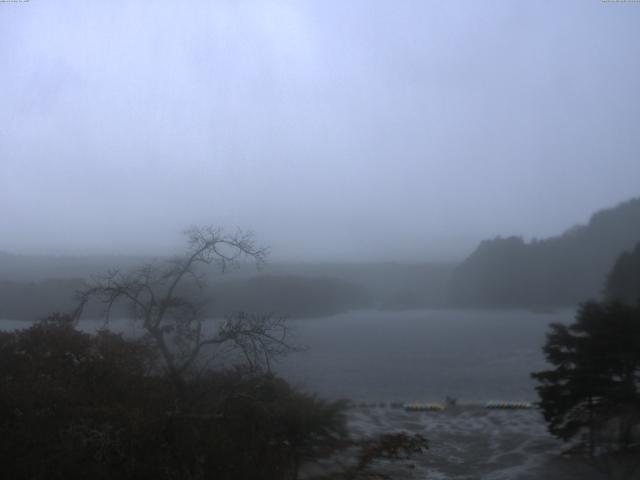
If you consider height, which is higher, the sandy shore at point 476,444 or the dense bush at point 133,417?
the dense bush at point 133,417

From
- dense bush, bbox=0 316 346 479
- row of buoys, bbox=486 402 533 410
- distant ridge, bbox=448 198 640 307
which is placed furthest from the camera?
distant ridge, bbox=448 198 640 307

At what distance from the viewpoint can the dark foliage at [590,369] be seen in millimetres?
14062

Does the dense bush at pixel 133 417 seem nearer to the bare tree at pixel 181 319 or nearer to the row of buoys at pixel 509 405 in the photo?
the bare tree at pixel 181 319

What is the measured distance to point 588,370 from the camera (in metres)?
15.0

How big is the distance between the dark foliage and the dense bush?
23.1ft

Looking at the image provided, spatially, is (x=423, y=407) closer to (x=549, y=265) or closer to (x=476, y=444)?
(x=476, y=444)

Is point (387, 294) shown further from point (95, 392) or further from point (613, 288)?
point (95, 392)

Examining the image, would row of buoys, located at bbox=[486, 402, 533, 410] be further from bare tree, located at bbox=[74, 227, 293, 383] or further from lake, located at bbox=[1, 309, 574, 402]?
bare tree, located at bbox=[74, 227, 293, 383]

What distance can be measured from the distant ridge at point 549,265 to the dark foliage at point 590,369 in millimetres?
10705

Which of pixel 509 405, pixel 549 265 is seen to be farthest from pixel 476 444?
pixel 549 265

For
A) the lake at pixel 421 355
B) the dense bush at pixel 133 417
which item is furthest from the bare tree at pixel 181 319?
the lake at pixel 421 355

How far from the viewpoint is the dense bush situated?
6.47 m

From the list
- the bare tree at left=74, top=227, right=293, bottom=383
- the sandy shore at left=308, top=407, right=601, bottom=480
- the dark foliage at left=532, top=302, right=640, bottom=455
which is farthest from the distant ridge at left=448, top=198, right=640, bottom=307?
the bare tree at left=74, top=227, right=293, bottom=383

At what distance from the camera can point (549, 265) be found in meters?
29.9
